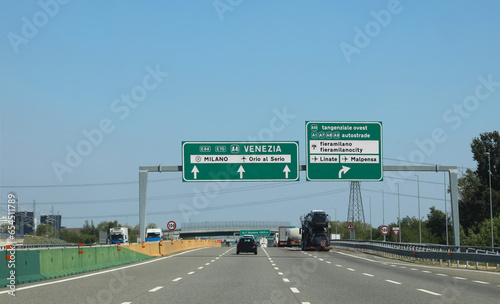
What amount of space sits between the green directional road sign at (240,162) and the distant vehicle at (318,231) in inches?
815

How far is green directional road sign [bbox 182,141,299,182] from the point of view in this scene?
40.0 m

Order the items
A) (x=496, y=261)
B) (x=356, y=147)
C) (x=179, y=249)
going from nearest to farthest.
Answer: (x=496, y=261), (x=356, y=147), (x=179, y=249)

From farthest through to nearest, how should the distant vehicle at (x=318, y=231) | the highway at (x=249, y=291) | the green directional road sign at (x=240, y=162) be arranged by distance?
the distant vehicle at (x=318, y=231) < the green directional road sign at (x=240, y=162) < the highway at (x=249, y=291)

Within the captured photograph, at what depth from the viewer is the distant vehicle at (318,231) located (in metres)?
59.6

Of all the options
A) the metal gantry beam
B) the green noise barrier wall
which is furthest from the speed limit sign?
the green noise barrier wall

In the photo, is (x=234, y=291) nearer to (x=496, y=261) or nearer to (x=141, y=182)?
(x=496, y=261)

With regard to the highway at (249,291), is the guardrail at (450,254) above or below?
below

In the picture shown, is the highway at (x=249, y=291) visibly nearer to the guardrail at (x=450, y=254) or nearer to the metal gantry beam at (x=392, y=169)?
the guardrail at (x=450, y=254)

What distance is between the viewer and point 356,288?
658 inches

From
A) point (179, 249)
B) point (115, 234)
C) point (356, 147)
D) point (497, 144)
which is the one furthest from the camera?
point (497, 144)

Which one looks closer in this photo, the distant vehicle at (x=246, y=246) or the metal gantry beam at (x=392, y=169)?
the metal gantry beam at (x=392, y=169)

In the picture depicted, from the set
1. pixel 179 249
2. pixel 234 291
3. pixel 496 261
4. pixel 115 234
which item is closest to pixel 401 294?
pixel 234 291

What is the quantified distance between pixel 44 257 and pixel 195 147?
20.9 m

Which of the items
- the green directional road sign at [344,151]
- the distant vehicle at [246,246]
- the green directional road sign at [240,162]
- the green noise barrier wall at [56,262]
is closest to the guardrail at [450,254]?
the green directional road sign at [344,151]
